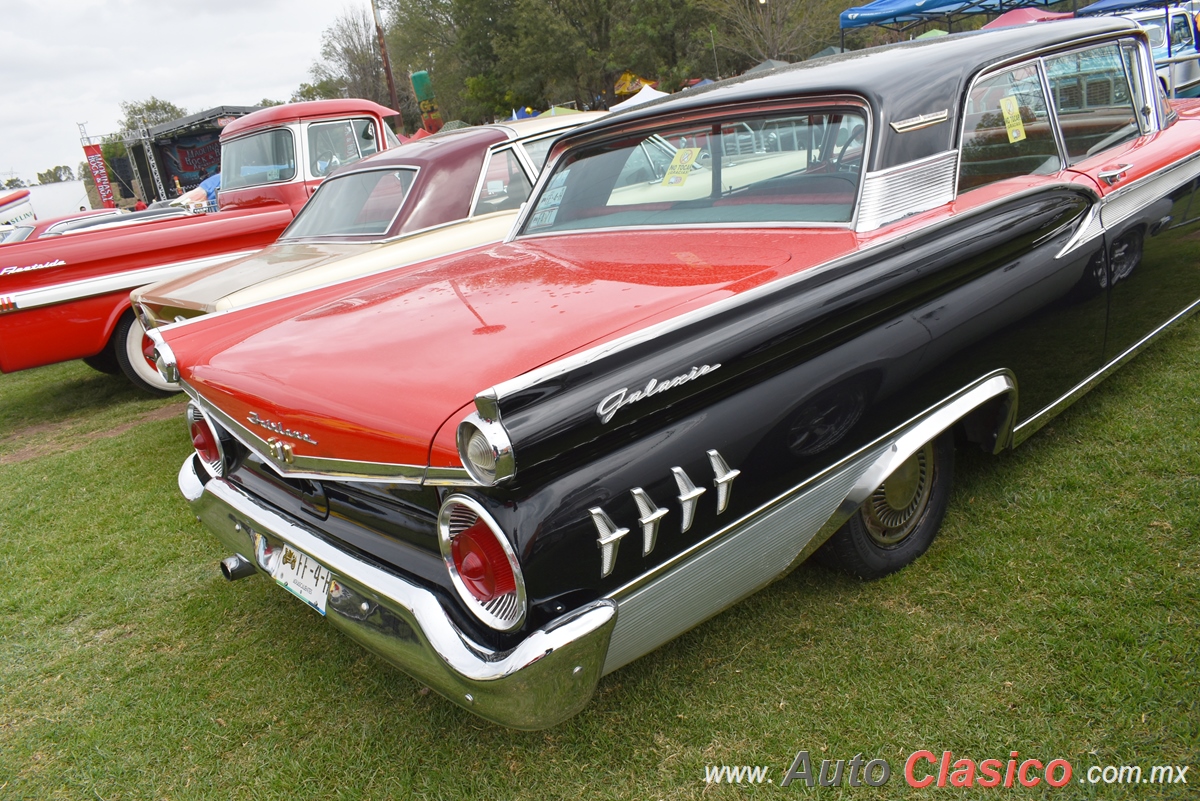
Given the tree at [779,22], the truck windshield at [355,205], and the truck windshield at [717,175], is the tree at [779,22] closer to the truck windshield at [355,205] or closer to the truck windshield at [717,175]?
the truck windshield at [355,205]

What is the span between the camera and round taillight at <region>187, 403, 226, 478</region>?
251 cm

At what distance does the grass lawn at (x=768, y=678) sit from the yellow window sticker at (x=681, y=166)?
133 cm

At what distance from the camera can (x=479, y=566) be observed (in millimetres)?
1585

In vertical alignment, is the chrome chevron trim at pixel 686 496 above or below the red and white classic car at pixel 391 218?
below

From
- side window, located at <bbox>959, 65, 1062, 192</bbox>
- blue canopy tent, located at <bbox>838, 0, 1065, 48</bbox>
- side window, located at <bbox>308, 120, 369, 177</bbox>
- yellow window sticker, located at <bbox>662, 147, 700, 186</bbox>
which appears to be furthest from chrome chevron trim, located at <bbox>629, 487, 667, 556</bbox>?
blue canopy tent, located at <bbox>838, 0, 1065, 48</bbox>

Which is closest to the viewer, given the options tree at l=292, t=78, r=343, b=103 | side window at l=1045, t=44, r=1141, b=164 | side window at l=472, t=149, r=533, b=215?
side window at l=1045, t=44, r=1141, b=164

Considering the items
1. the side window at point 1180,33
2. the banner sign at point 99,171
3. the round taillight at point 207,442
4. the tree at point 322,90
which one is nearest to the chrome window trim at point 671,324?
the round taillight at point 207,442

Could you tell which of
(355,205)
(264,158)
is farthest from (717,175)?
(264,158)

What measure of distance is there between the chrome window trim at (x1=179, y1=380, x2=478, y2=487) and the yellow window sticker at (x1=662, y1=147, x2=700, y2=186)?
A: 155 centimetres

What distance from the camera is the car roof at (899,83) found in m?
2.33

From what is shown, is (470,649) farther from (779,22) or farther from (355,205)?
(779,22)

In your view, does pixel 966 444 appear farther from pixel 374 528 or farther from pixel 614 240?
pixel 374 528

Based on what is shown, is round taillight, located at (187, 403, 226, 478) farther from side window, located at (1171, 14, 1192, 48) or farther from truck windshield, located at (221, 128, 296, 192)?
side window, located at (1171, 14, 1192, 48)

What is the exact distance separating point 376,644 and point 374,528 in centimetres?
26
